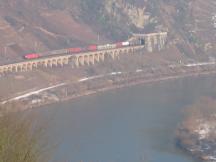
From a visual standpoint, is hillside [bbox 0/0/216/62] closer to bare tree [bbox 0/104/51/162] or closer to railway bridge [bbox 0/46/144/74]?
railway bridge [bbox 0/46/144/74]

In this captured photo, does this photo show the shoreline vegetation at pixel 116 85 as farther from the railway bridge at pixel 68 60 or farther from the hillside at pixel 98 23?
the hillside at pixel 98 23

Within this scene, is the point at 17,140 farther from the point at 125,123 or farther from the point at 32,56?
the point at 32,56

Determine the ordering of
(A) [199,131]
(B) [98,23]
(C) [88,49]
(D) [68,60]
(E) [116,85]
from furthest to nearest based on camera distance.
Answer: (B) [98,23]
(C) [88,49]
(D) [68,60]
(E) [116,85]
(A) [199,131]

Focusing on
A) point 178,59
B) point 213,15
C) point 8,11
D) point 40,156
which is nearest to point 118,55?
point 178,59

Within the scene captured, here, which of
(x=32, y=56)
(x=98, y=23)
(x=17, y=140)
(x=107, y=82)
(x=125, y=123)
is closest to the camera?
(x=17, y=140)

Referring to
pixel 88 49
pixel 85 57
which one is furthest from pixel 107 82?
pixel 88 49

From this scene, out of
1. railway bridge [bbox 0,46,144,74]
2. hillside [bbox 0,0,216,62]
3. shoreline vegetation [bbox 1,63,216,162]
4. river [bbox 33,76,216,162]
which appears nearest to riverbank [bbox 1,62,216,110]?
shoreline vegetation [bbox 1,63,216,162]

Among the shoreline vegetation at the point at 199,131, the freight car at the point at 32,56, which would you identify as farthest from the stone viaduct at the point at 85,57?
the shoreline vegetation at the point at 199,131

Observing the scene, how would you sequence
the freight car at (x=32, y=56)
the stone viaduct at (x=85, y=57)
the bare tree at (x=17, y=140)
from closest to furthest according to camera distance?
1. the bare tree at (x=17, y=140)
2. the stone viaduct at (x=85, y=57)
3. the freight car at (x=32, y=56)
